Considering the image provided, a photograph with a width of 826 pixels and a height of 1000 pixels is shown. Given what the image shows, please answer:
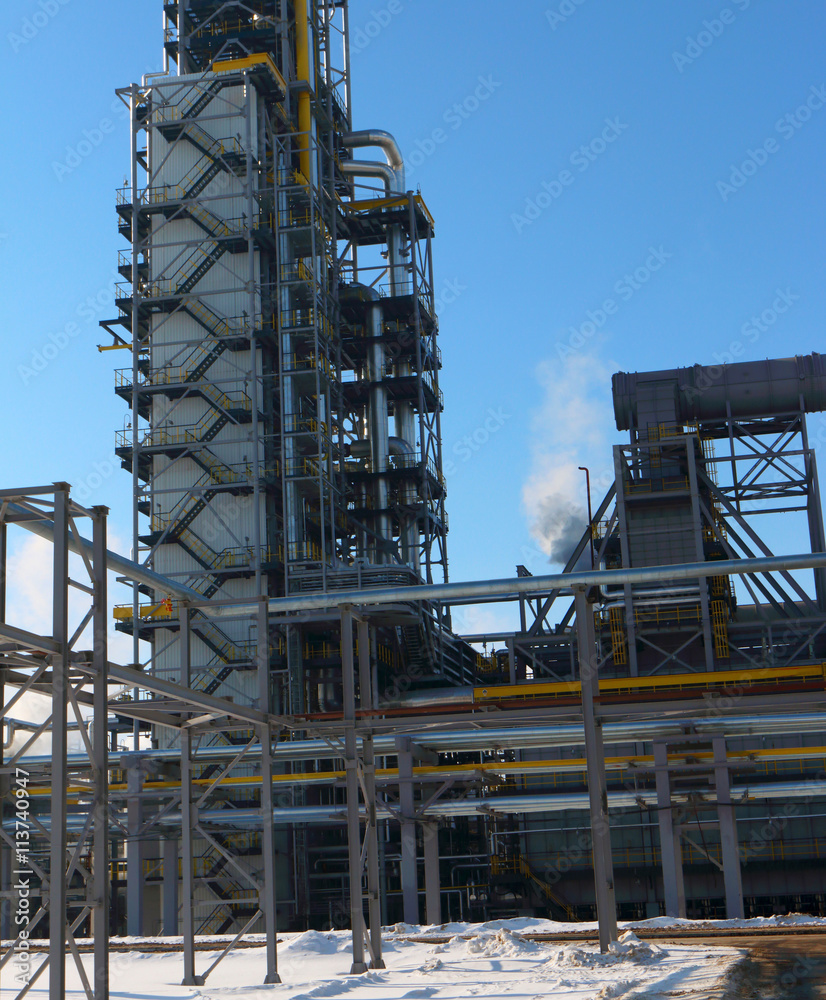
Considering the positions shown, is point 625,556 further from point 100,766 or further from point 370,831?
point 100,766

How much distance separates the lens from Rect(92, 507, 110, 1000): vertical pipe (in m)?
11.2

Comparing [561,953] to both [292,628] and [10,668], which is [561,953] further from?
[292,628]

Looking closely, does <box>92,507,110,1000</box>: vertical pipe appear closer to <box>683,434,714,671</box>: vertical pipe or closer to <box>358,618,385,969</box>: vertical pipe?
<box>358,618,385,969</box>: vertical pipe

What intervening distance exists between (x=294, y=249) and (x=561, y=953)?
33928mm

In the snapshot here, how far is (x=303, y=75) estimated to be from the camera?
1923 inches

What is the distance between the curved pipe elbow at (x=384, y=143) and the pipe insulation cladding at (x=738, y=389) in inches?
689

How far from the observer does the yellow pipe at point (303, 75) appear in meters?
46.9

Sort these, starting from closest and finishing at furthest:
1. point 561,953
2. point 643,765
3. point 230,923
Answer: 1. point 561,953
2. point 643,765
3. point 230,923

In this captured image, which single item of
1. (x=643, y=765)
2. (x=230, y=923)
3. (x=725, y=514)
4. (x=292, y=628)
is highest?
(x=725, y=514)

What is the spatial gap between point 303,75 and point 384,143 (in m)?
6.04

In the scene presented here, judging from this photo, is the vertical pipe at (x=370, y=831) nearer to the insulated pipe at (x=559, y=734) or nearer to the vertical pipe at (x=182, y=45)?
the insulated pipe at (x=559, y=734)

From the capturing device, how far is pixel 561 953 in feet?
53.4

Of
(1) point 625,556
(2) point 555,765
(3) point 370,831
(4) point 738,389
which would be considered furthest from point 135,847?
(4) point 738,389

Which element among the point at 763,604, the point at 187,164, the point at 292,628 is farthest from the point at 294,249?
the point at 763,604
